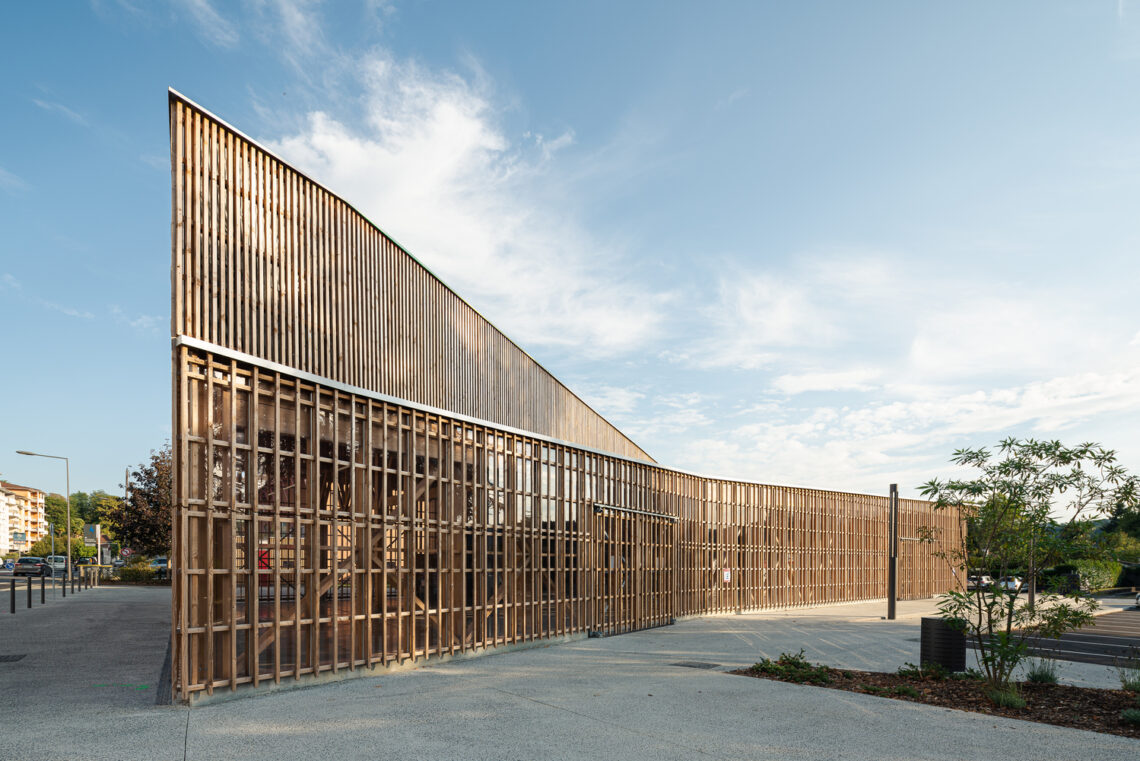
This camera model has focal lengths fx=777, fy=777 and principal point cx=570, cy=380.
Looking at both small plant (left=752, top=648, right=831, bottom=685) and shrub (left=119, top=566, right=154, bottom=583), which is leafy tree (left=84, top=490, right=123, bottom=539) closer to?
shrub (left=119, top=566, right=154, bottom=583)

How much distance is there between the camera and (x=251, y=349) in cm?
1038

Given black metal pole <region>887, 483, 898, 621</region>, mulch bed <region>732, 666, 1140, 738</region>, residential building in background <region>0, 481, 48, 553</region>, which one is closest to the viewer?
mulch bed <region>732, 666, 1140, 738</region>

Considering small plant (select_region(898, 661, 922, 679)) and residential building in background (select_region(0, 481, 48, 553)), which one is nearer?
small plant (select_region(898, 661, 922, 679))

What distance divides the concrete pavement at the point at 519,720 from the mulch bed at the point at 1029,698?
39 centimetres

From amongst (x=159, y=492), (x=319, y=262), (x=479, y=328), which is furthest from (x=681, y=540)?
(x=159, y=492)

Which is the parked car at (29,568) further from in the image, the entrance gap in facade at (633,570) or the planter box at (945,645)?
the planter box at (945,645)

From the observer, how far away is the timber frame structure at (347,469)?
30.0 ft

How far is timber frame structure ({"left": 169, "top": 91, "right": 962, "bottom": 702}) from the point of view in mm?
9133

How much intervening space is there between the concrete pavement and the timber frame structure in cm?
96

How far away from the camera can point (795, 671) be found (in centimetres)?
1108

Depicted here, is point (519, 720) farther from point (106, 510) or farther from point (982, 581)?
point (106, 510)

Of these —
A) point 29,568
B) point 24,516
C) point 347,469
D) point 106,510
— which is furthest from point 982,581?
point 24,516

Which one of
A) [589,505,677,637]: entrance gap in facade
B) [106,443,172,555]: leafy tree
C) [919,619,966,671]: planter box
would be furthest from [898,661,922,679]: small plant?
[106,443,172,555]: leafy tree

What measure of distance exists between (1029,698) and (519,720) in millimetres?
6268
